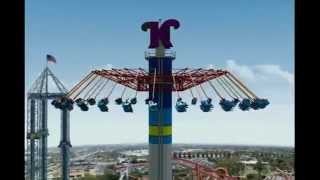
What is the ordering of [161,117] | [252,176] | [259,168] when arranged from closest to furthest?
[161,117]
[252,176]
[259,168]

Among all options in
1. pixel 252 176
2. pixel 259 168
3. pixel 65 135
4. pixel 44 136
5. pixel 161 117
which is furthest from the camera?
pixel 259 168

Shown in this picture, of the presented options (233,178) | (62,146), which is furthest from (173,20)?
(62,146)

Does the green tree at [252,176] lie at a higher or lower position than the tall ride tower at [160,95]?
lower

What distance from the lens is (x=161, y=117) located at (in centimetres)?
899

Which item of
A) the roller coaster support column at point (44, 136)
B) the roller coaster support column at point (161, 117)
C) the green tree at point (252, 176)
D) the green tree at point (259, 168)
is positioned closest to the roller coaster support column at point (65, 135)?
the roller coaster support column at point (44, 136)

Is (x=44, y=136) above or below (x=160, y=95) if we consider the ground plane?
below

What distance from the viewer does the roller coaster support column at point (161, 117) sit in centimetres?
905

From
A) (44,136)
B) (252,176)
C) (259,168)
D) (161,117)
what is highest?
(161,117)

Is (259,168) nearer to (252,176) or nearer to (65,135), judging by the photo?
(252,176)

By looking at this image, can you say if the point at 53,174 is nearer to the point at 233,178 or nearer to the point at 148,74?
the point at 233,178

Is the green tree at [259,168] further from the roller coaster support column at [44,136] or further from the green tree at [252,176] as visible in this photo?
the roller coaster support column at [44,136]

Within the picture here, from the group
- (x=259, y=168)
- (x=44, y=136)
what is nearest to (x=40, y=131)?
(x=44, y=136)

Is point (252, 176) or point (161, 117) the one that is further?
point (252, 176)
